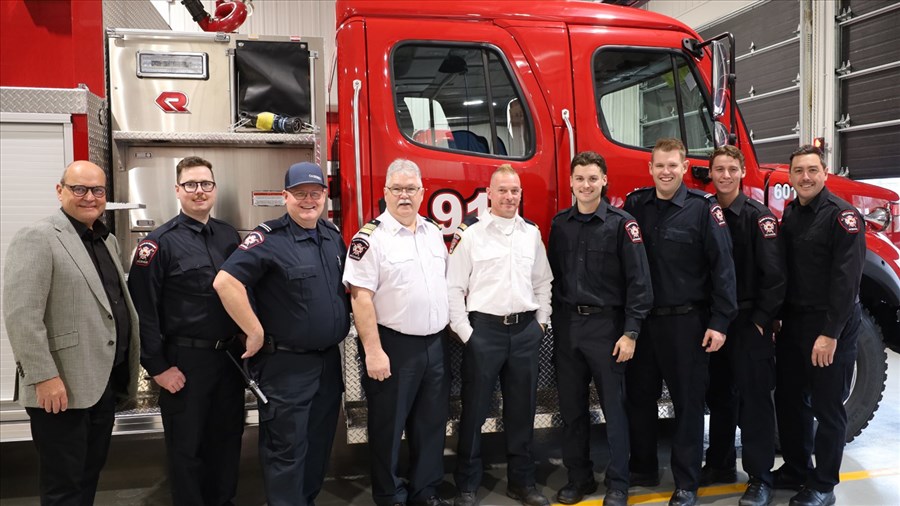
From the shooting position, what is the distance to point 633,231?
2984 mm

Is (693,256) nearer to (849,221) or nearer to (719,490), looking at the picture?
(849,221)

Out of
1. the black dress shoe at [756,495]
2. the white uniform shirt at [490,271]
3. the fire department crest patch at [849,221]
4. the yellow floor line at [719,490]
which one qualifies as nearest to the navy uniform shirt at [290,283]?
the white uniform shirt at [490,271]

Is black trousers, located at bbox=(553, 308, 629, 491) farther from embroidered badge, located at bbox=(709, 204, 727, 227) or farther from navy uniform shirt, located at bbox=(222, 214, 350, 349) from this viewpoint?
navy uniform shirt, located at bbox=(222, 214, 350, 349)

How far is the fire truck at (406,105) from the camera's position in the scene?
3.17 meters

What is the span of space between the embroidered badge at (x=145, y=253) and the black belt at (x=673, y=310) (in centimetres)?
232

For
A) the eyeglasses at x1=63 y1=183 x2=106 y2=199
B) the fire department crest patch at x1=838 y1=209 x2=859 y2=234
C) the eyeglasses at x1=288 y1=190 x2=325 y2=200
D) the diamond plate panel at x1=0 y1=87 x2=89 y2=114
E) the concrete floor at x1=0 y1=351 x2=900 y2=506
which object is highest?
the diamond plate panel at x1=0 y1=87 x2=89 y2=114

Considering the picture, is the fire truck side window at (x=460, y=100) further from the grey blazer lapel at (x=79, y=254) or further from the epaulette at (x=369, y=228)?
the grey blazer lapel at (x=79, y=254)

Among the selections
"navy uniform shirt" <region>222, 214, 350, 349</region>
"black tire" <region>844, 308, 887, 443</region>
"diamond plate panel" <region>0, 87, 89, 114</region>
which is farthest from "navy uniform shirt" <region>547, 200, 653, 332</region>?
"diamond plate panel" <region>0, 87, 89, 114</region>

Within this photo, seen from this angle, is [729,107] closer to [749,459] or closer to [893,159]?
[749,459]

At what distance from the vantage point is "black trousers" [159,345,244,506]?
107 inches

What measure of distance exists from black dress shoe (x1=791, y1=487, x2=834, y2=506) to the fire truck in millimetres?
741

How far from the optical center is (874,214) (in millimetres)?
3840

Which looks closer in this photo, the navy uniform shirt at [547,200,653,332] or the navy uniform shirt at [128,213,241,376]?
the navy uniform shirt at [128,213,241,376]

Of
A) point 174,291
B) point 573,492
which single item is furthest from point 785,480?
point 174,291
